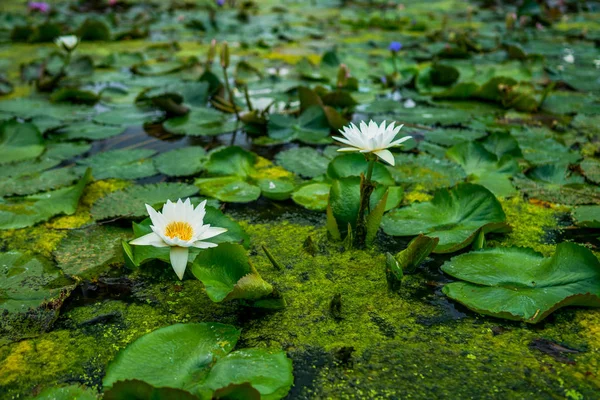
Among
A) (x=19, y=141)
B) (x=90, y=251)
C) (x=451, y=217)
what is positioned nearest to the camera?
(x=90, y=251)

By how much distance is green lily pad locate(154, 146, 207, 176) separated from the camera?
2070 mm

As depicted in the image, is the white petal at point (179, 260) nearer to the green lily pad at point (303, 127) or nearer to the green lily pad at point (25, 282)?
the green lily pad at point (25, 282)

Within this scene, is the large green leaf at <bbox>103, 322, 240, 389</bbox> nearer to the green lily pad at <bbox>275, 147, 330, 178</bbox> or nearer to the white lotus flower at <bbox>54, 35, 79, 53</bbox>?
the green lily pad at <bbox>275, 147, 330, 178</bbox>

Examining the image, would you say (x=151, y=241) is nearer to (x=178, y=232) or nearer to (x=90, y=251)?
(x=178, y=232)

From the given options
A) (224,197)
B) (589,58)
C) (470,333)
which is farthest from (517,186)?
(589,58)

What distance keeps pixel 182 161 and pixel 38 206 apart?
23.0 inches

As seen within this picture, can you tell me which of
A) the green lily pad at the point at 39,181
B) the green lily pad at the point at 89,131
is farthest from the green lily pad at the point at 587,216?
the green lily pad at the point at 89,131

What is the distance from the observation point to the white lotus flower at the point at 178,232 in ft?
4.05

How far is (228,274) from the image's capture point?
4.17 ft

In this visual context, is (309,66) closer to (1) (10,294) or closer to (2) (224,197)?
(2) (224,197)

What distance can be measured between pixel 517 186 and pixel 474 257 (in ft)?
2.16

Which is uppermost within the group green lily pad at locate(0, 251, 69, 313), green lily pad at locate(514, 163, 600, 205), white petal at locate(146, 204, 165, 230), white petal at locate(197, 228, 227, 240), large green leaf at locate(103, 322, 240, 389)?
white petal at locate(146, 204, 165, 230)

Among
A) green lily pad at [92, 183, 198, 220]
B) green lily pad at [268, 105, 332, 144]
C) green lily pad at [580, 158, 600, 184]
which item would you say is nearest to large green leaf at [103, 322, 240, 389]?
green lily pad at [92, 183, 198, 220]

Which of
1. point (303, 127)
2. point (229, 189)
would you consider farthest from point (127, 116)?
point (229, 189)
